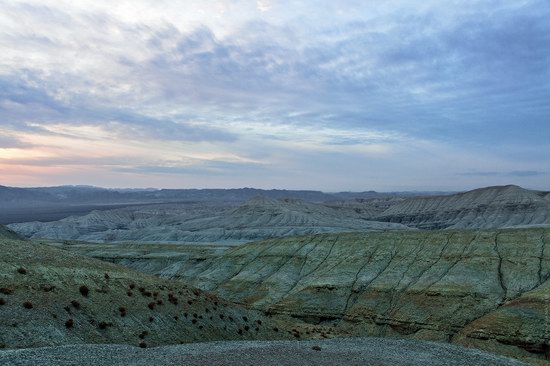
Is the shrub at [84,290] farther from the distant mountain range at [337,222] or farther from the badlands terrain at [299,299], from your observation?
the distant mountain range at [337,222]

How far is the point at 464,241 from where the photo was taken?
6256cm

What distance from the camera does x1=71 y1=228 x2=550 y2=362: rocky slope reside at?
43.2 m

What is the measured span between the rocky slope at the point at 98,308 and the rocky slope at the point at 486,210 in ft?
423

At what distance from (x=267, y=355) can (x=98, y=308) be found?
12758mm

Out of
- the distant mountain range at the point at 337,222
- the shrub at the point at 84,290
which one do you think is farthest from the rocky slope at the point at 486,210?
the shrub at the point at 84,290

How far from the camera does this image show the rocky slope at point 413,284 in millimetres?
43156

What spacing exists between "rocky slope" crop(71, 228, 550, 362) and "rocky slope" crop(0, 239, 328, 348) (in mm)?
16236

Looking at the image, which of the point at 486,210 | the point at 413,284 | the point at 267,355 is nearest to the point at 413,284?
the point at 413,284

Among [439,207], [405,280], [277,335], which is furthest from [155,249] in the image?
[439,207]

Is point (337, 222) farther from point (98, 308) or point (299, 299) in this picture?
point (98, 308)

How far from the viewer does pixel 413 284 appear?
56.1 meters

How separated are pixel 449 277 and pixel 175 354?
41.3 m

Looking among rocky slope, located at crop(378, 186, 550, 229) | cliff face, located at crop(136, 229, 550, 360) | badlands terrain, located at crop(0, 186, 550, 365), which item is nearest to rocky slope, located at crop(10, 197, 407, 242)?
rocky slope, located at crop(378, 186, 550, 229)

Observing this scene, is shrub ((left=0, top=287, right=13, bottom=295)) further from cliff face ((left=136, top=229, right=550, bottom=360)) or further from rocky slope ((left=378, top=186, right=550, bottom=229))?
rocky slope ((left=378, top=186, right=550, bottom=229))
